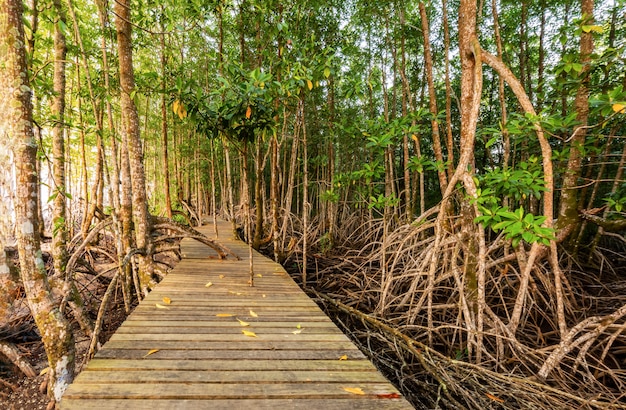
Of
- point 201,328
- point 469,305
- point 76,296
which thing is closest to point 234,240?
point 76,296

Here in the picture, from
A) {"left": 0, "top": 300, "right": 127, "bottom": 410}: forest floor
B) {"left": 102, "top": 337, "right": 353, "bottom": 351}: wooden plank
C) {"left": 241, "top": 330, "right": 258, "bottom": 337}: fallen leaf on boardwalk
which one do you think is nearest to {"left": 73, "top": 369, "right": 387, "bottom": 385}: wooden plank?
{"left": 102, "top": 337, "right": 353, "bottom": 351}: wooden plank

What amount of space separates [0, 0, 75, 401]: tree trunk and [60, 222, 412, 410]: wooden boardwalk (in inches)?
24.5

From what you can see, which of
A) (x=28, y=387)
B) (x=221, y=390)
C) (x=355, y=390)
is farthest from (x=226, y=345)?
(x=28, y=387)

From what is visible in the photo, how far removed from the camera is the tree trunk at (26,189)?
1.91 meters

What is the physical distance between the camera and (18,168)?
78.0 inches

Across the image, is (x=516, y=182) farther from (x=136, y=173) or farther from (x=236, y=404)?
(x=136, y=173)

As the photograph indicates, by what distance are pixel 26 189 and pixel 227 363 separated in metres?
1.93

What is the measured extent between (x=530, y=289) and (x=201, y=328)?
3628 mm

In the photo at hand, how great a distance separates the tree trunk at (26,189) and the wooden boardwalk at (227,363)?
2.04ft

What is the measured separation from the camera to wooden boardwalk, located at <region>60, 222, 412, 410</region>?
127cm

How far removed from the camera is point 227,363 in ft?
5.12

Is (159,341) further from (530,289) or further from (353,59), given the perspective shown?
(353,59)

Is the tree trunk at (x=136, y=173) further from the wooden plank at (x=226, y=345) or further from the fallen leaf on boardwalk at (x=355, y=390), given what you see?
the fallen leaf on boardwalk at (x=355, y=390)

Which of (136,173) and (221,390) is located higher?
(136,173)
